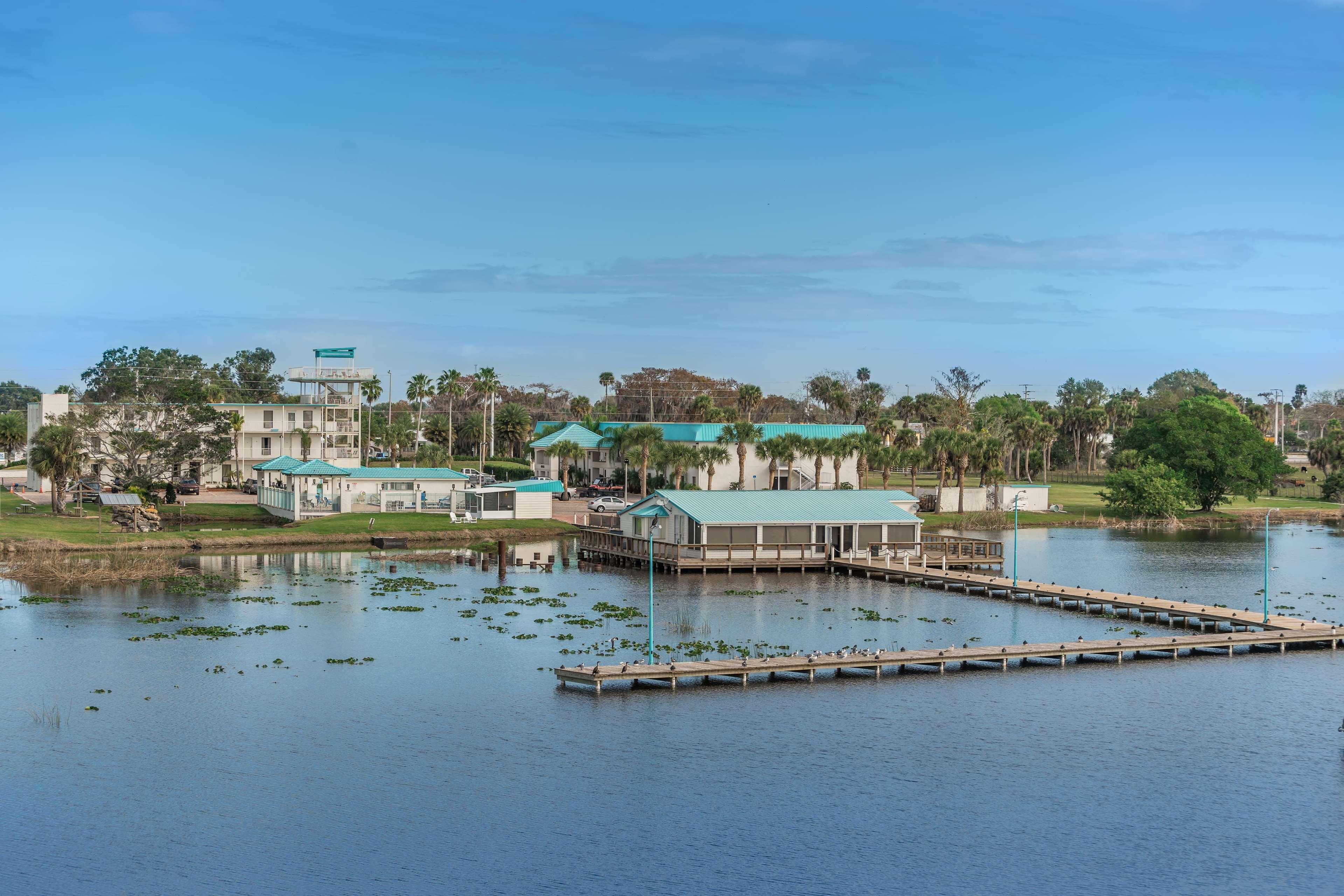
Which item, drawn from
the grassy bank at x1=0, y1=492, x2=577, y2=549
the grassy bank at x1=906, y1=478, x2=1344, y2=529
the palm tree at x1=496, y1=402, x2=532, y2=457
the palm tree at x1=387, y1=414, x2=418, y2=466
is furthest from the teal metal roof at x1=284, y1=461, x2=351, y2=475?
the palm tree at x1=496, y1=402, x2=532, y2=457

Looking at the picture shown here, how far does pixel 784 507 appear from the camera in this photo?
78625mm

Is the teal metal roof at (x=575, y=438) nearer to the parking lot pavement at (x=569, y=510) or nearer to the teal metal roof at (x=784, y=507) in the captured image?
the parking lot pavement at (x=569, y=510)

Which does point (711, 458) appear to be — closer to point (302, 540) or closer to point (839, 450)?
point (839, 450)

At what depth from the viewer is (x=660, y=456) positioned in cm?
10662

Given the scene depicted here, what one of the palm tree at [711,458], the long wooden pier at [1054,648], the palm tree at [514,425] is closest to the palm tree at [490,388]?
the palm tree at [514,425]

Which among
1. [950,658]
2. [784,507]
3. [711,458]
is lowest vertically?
[950,658]

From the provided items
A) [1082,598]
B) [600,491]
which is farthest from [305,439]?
[1082,598]

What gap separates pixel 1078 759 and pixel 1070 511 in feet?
292

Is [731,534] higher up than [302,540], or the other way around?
[731,534]

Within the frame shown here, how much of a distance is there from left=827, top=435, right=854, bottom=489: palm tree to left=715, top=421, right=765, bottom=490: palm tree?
6.78 metres

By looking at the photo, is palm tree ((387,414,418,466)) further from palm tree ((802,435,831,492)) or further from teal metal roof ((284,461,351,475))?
palm tree ((802,435,831,492))

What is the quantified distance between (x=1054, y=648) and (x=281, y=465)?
72.0 meters

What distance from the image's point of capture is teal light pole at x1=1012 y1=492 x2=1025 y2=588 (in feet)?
225

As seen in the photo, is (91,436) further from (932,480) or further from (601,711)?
(932,480)
